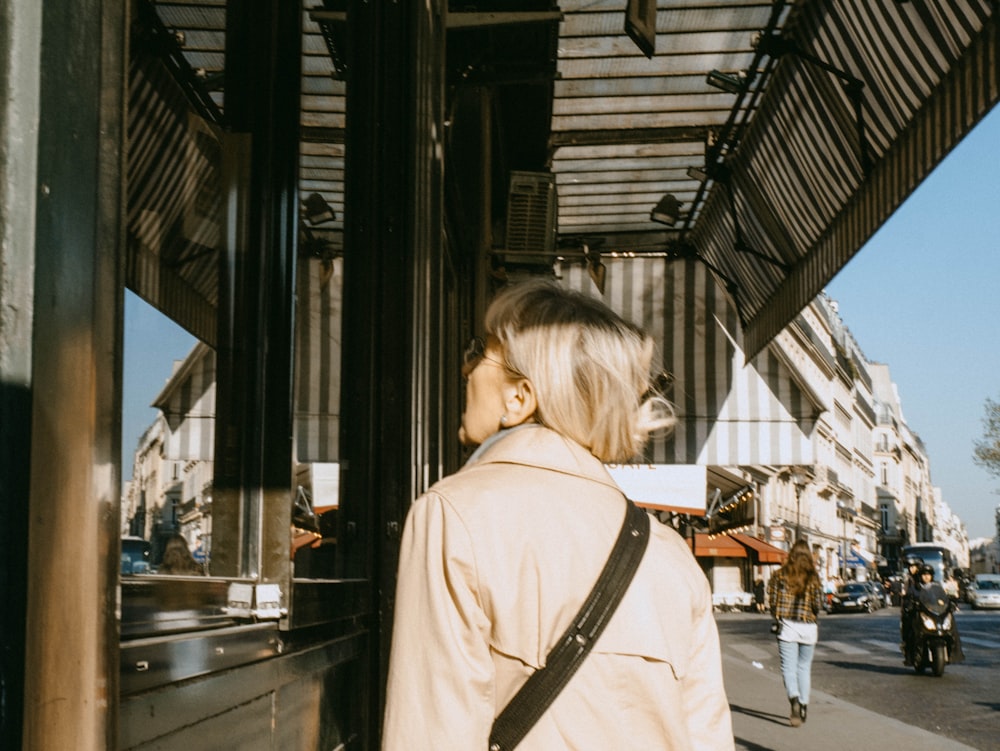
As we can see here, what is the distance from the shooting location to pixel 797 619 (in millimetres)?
10531

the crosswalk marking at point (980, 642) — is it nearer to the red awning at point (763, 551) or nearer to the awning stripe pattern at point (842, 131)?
the awning stripe pattern at point (842, 131)

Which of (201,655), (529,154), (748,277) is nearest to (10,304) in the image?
(201,655)

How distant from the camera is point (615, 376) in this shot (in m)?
1.82

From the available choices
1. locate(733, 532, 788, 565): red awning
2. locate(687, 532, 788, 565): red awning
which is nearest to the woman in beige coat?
locate(687, 532, 788, 565): red awning

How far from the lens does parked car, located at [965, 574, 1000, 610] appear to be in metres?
48.7

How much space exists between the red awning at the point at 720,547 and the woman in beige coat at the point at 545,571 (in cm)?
4974

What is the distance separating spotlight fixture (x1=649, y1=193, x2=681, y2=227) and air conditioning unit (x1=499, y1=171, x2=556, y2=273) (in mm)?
1174

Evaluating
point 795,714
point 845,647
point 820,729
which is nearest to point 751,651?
point 845,647

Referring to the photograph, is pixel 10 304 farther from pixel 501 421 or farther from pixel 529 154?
pixel 529 154

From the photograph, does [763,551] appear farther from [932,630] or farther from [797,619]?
[797,619]

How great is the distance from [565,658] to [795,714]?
29.8ft

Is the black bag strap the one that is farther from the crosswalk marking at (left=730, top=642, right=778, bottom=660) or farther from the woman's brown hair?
the crosswalk marking at (left=730, top=642, right=778, bottom=660)

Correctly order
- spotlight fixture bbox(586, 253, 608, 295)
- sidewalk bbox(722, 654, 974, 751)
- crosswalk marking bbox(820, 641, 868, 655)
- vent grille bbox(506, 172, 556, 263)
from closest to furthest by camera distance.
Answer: vent grille bbox(506, 172, 556, 263) < sidewalk bbox(722, 654, 974, 751) < spotlight fixture bbox(586, 253, 608, 295) < crosswalk marking bbox(820, 641, 868, 655)

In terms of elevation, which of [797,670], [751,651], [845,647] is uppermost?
[797,670]
